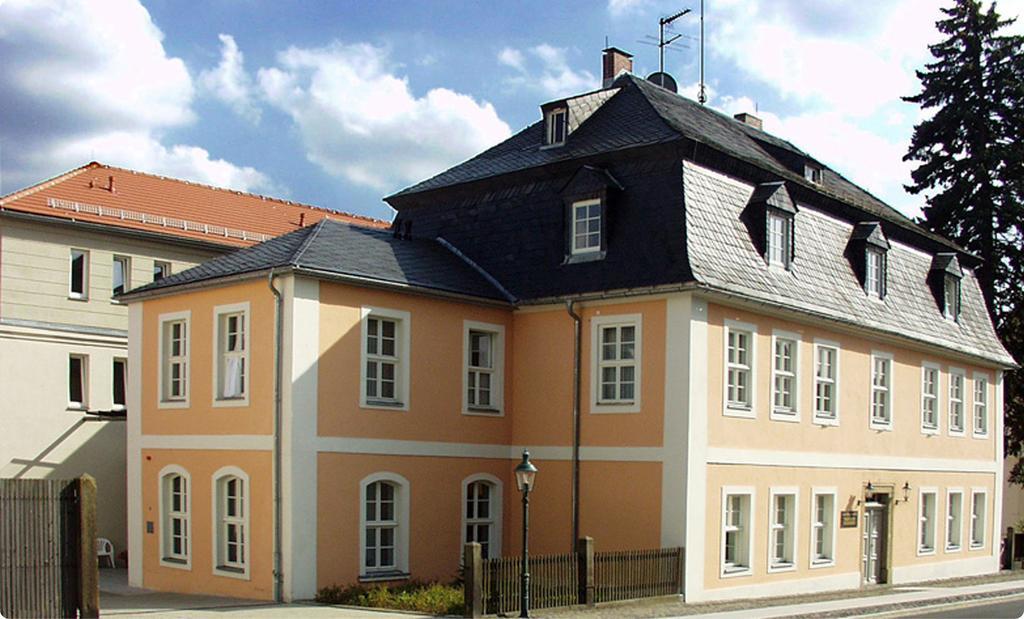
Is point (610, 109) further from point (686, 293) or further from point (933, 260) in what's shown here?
point (933, 260)

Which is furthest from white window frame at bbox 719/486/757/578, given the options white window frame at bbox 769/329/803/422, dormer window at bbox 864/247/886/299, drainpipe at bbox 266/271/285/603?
drainpipe at bbox 266/271/285/603

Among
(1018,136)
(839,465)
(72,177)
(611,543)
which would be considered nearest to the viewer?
(611,543)

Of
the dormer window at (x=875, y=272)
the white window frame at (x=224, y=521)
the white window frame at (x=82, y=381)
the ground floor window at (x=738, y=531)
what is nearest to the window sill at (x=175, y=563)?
the white window frame at (x=224, y=521)

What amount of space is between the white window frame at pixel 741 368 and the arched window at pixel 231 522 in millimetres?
9248

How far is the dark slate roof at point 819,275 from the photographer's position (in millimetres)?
22500

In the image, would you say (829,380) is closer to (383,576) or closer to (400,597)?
(383,576)

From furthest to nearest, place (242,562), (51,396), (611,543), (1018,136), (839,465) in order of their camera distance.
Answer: (1018,136), (51,396), (839,465), (611,543), (242,562)

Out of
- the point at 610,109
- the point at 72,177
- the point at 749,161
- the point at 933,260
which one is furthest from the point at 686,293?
the point at 72,177

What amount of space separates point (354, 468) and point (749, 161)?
34.5 ft

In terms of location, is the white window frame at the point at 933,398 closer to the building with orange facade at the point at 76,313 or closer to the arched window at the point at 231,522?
the arched window at the point at 231,522

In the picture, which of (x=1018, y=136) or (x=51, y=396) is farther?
(x=1018, y=136)

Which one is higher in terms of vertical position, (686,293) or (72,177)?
(72,177)

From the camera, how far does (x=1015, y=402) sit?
1467 inches

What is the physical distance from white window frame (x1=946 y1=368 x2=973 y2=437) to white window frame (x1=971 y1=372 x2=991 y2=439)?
0.63 meters
